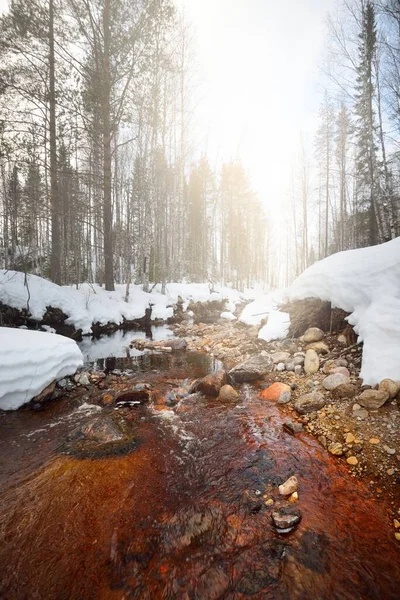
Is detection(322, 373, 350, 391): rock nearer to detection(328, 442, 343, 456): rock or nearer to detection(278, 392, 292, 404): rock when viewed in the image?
detection(278, 392, 292, 404): rock

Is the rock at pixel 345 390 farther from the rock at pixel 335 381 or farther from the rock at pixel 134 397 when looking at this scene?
the rock at pixel 134 397

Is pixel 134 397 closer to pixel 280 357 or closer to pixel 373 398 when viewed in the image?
pixel 280 357

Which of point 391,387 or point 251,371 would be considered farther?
point 251,371

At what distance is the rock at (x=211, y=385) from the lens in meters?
4.82

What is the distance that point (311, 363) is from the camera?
4832 millimetres

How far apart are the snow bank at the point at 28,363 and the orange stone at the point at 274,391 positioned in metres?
3.90

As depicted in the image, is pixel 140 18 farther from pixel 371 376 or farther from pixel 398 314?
pixel 371 376

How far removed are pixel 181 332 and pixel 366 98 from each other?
1673 centimetres

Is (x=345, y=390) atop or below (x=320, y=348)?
below

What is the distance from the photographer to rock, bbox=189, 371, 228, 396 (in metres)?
4.82

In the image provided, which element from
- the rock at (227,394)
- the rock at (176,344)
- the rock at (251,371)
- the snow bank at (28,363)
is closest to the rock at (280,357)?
the rock at (251,371)

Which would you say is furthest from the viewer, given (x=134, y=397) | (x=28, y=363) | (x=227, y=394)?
(x=134, y=397)

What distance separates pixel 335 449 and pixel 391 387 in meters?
1.19

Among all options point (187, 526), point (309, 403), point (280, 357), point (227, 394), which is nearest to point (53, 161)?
point (227, 394)
